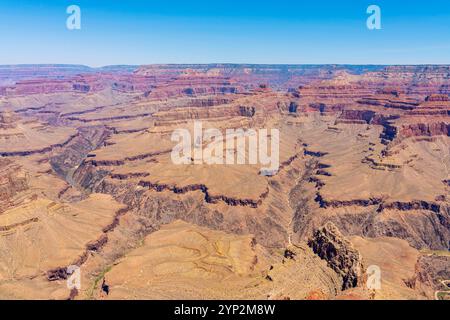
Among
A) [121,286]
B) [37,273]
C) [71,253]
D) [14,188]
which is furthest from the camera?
[14,188]

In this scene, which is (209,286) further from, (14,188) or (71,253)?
(14,188)

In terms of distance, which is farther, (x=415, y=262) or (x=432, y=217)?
(x=432, y=217)

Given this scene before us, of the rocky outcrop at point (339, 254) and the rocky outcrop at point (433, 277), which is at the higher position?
the rocky outcrop at point (339, 254)

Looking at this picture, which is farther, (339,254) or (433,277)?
(433,277)

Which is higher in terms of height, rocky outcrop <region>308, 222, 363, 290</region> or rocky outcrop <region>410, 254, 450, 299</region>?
rocky outcrop <region>308, 222, 363, 290</region>

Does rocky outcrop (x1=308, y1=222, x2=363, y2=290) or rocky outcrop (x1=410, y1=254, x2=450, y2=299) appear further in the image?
rocky outcrop (x1=410, y1=254, x2=450, y2=299)

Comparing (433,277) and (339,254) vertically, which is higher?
(339,254)

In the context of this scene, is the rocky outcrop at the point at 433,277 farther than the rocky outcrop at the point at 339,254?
Yes

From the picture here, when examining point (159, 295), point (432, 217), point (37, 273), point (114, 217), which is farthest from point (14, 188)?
point (432, 217)
